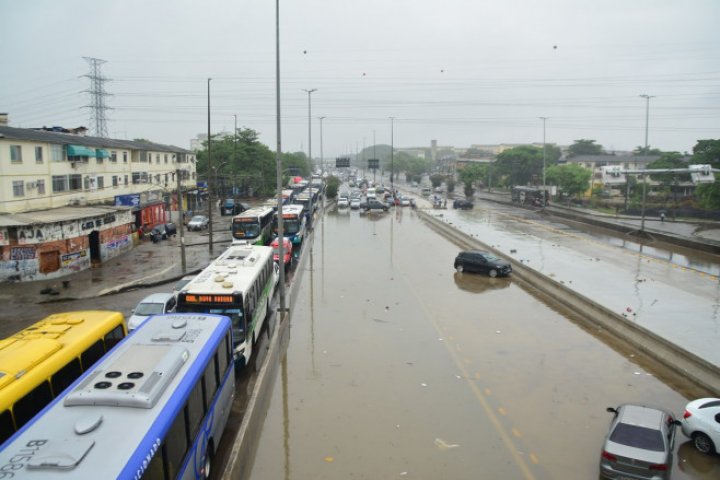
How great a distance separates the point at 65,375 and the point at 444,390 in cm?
842

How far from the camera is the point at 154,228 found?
3934 cm

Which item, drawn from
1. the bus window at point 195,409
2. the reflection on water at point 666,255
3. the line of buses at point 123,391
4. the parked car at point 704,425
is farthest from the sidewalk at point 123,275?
the reflection on water at point 666,255

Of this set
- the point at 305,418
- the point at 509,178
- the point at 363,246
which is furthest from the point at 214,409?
the point at 509,178

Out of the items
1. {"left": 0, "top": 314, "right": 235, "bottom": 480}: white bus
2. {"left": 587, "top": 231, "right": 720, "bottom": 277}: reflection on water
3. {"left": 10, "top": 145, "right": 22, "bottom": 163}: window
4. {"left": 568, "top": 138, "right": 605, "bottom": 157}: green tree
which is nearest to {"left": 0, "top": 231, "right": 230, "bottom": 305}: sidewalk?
{"left": 10, "top": 145, "right": 22, "bottom": 163}: window

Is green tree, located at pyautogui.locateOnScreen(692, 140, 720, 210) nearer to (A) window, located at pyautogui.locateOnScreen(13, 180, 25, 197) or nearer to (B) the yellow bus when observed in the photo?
(B) the yellow bus

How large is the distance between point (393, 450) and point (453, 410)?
91.7 inches

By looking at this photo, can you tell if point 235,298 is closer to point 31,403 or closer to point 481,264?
point 31,403

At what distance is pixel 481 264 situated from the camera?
2770 cm

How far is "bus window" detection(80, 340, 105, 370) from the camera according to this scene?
11279 mm

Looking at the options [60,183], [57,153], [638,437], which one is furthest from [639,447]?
[57,153]

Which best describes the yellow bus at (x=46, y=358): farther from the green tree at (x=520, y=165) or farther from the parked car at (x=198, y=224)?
the green tree at (x=520, y=165)

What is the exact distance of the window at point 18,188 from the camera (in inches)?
1161

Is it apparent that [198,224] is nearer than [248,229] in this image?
No

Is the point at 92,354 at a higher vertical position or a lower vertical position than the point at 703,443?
higher
